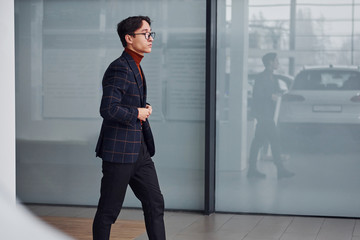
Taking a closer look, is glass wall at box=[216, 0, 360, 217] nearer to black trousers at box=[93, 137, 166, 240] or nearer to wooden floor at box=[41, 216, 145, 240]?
wooden floor at box=[41, 216, 145, 240]

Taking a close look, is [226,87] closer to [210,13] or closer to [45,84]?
[210,13]

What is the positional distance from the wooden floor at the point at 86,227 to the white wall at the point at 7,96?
131cm

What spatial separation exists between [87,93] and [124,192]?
318cm

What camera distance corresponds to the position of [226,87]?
7.23 metres

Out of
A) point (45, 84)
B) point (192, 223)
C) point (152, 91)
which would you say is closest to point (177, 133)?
point (152, 91)

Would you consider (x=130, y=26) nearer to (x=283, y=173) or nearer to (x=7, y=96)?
(x=7, y=96)

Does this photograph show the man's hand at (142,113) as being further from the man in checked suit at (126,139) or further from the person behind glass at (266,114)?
the person behind glass at (266,114)

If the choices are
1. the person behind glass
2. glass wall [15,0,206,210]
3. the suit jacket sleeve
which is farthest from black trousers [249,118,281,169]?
the suit jacket sleeve

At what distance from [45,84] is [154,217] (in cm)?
351

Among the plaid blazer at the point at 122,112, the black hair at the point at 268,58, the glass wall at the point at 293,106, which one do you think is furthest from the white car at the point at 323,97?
the plaid blazer at the point at 122,112

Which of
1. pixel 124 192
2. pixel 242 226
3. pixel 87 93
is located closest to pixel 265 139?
pixel 242 226

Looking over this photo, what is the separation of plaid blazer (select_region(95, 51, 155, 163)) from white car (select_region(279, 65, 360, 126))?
2837mm

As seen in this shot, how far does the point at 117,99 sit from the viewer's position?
441cm

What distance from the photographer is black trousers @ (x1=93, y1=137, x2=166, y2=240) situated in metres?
4.49
